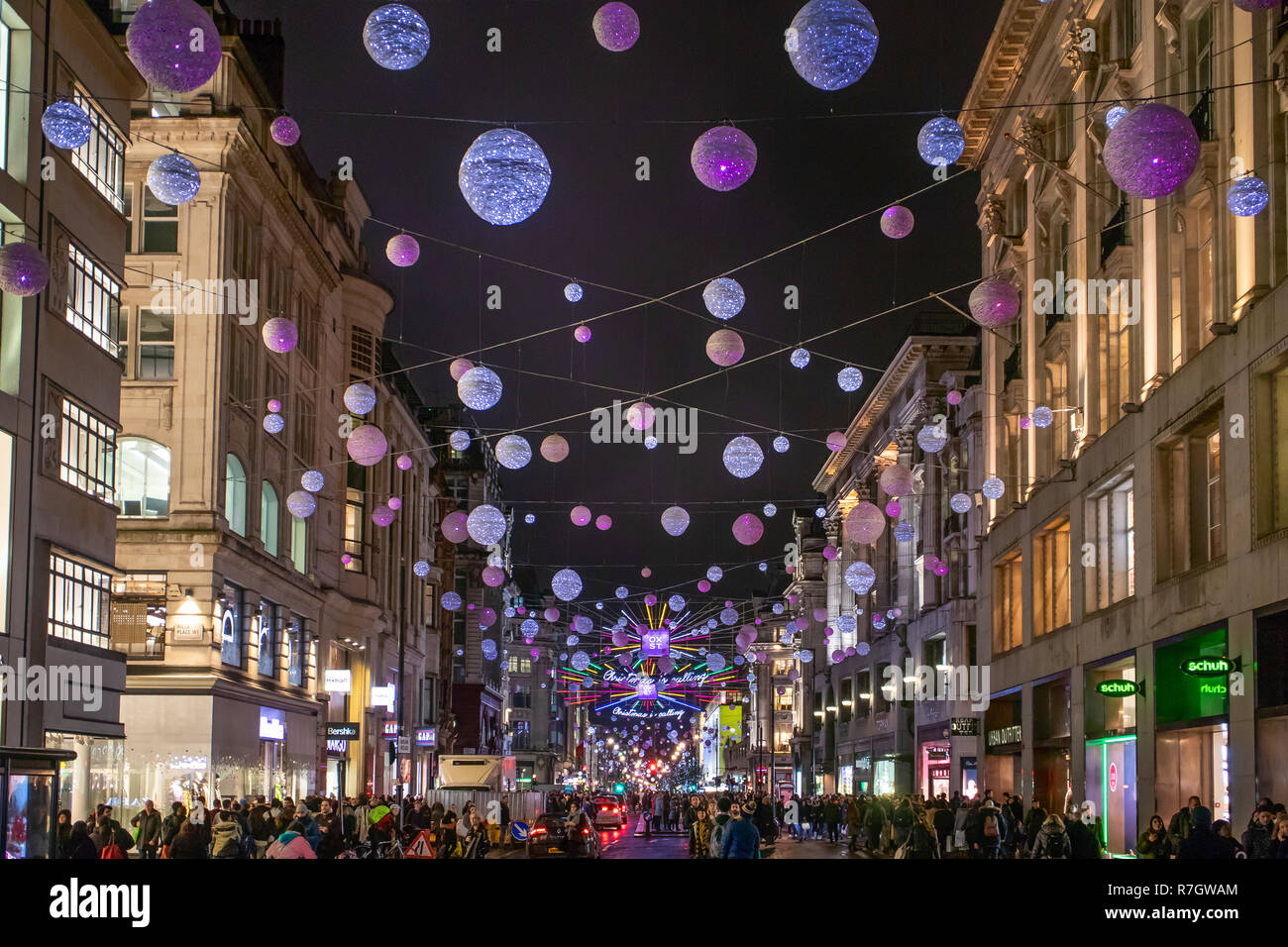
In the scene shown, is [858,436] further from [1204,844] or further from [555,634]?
[555,634]

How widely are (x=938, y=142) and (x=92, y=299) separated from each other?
18.7 metres

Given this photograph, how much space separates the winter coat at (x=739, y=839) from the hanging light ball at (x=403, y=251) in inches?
418

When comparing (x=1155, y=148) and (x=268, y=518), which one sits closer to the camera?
(x=1155, y=148)

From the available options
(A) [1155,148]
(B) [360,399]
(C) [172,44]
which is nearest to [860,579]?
(B) [360,399]

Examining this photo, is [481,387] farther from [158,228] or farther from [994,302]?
[158,228]

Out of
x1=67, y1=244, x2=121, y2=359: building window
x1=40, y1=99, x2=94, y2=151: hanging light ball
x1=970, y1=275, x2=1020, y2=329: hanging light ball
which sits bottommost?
x1=970, y1=275, x2=1020, y2=329: hanging light ball

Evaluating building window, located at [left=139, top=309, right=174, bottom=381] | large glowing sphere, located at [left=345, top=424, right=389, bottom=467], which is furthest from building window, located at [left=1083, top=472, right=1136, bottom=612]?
building window, located at [left=139, top=309, right=174, bottom=381]

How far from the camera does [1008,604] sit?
4309 cm

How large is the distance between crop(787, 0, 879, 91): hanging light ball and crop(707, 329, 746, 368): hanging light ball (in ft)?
26.4

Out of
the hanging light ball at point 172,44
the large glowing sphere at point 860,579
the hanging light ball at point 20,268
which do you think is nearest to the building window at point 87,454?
the hanging light ball at point 20,268

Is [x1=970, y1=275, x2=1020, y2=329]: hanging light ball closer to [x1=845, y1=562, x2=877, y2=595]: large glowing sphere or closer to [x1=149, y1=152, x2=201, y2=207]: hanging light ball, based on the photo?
[x1=149, y1=152, x2=201, y2=207]: hanging light ball

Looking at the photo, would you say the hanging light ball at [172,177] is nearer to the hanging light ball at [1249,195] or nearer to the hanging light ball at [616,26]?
the hanging light ball at [616,26]

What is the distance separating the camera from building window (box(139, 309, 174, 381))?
39.4 metres

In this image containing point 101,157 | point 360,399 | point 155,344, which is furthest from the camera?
point 155,344
